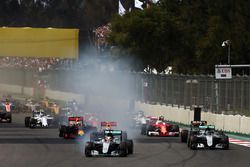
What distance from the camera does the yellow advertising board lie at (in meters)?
49.4

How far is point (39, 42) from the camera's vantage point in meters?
50.3

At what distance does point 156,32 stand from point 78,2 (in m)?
19.7

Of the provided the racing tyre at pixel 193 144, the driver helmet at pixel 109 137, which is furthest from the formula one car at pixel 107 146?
the racing tyre at pixel 193 144

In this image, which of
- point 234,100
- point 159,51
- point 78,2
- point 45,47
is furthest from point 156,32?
Answer: point 234,100

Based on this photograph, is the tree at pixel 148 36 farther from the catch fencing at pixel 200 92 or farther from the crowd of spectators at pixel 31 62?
the catch fencing at pixel 200 92

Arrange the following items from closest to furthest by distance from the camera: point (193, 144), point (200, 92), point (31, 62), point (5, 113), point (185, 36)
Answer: point (193, 144) → point (200, 92) → point (5, 113) → point (185, 36) → point (31, 62)

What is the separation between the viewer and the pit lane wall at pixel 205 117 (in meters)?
34.8

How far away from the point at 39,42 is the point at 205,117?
1432 centimetres

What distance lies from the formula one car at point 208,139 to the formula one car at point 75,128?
5589 mm

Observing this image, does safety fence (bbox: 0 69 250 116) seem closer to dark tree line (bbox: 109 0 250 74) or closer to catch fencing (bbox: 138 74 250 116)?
catch fencing (bbox: 138 74 250 116)

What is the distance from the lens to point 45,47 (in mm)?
50562

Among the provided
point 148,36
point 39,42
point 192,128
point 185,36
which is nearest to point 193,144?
point 192,128

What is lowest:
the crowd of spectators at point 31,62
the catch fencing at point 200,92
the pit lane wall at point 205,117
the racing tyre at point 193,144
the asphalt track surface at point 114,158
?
the asphalt track surface at point 114,158

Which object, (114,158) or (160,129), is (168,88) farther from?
(114,158)
